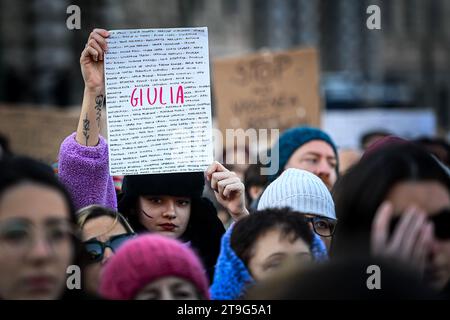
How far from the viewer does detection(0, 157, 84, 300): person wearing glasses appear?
3.21 meters

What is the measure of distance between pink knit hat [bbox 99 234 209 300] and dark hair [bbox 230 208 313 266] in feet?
1.03

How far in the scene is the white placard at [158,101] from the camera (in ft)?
14.9

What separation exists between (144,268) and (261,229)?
1.70ft

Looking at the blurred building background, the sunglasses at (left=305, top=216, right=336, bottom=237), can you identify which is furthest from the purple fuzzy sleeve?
the blurred building background

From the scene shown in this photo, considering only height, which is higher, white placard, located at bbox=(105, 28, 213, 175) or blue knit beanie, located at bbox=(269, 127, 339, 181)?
white placard, located at bbox=(105, 28, 213, 175)

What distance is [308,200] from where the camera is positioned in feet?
15.3

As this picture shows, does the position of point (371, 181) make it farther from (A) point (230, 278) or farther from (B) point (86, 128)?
(B) point (86, 128)

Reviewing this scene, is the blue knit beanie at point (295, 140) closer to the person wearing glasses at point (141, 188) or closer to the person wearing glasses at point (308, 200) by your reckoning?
the person wearing glasses at point (141, 188)

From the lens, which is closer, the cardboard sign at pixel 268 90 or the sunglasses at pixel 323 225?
the sunglasses at pixel 323 225

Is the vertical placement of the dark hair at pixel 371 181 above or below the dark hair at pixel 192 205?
above

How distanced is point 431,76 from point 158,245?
5392 centimetres

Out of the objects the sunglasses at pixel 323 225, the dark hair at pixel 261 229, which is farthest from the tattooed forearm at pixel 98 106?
the dark hair at pixel 261 229

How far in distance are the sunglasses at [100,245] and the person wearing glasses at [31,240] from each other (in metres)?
0.68

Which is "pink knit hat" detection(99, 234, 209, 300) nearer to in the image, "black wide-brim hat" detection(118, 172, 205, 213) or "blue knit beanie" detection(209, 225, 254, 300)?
"blue knit beanie" detection(209, 225, 254, 300)
